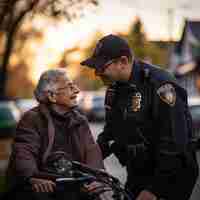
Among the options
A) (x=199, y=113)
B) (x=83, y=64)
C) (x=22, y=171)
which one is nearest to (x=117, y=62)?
(x=83, y=64)

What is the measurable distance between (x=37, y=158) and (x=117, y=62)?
837mm

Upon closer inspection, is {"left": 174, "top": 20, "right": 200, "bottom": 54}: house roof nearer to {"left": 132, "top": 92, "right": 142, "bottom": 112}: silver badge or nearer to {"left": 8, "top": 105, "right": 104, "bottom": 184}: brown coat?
{"left": 8, "top": 105, "right": 104, "bottom": 184}: brown coat

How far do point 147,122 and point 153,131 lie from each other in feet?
0.19

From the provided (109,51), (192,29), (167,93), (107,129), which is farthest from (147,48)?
(167,93)

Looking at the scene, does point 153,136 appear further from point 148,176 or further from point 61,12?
point 61,12

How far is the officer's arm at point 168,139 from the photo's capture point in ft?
14.2

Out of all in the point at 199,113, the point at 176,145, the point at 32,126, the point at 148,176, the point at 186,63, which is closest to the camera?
the point at 176,145

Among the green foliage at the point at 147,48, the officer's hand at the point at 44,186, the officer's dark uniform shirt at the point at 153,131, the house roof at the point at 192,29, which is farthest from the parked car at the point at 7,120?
the green foliage at the point at 147,48

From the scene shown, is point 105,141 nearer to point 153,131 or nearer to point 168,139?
point 153,131

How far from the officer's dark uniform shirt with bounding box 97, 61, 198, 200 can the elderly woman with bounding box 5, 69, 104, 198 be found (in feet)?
1.08

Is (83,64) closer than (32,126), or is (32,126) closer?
(83,64)

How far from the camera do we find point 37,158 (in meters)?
4.96

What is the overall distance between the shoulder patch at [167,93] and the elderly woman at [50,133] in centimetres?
82

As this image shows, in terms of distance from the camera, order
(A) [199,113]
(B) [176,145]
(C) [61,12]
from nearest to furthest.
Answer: (B) [176,145]
(C) [61,12]
(A) [199,113]
